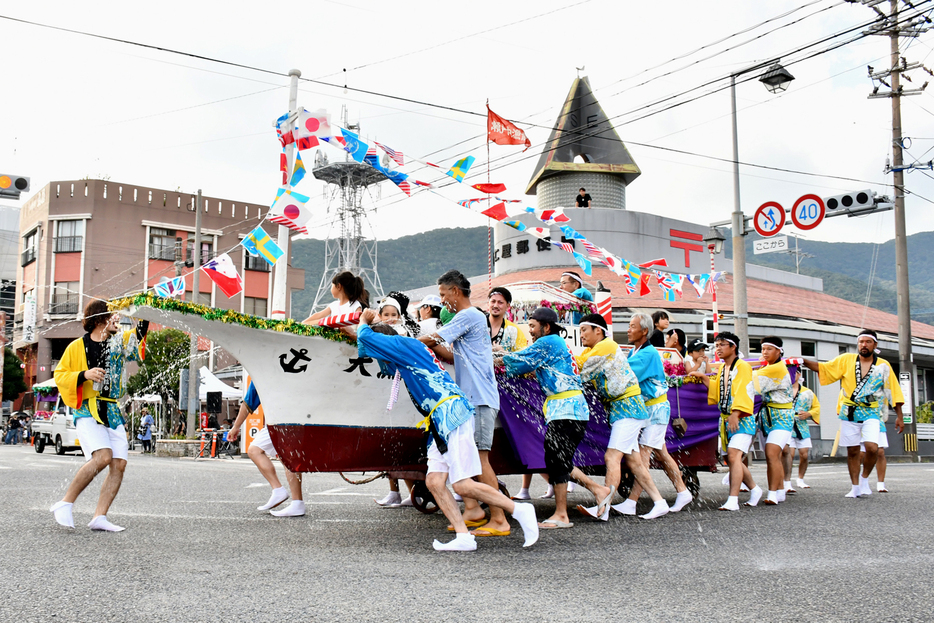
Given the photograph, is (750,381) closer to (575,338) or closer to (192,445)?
(575,338)

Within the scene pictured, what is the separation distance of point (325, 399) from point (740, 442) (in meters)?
4.36

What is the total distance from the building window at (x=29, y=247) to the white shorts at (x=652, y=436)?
41709 millimetres

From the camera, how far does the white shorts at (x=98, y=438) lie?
592 centimetres

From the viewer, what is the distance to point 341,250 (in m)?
47.4

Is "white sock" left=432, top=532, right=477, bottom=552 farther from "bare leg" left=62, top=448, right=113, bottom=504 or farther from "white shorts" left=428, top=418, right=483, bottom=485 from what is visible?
"bare leg" left=62, top=448, right=113, bottom=504

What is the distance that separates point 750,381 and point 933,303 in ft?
468

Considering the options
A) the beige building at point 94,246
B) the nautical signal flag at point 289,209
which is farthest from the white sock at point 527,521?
the beige building at point 94,246

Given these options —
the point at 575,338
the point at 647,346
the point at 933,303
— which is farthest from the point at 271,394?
the point at 933,303

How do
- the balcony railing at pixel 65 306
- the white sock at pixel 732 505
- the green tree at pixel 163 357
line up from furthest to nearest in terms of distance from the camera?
the balcony railing at pixel 65 306 < the green tree at pixel 163 357 < the white sock at pixel 732 505

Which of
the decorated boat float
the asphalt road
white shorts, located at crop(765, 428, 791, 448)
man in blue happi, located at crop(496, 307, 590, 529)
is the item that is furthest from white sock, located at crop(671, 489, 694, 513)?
the decorated boat float

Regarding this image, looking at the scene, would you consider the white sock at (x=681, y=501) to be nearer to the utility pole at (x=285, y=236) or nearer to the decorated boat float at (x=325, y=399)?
the decorated boat float at (x=325, y=399)

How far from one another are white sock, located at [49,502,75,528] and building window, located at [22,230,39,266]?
40452 millimetres

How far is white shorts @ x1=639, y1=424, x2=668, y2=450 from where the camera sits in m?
7.28

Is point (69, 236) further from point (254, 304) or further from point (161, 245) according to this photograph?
point (254, 304)
